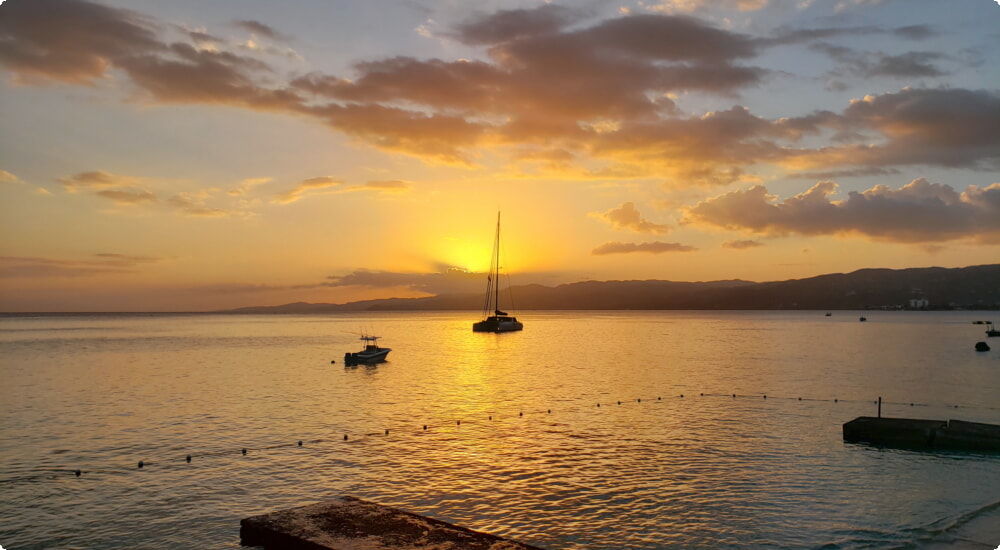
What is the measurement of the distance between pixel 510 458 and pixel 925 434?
22.5m

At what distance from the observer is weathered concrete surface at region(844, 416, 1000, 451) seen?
3400 cm

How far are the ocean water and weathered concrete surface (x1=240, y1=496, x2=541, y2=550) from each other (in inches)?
78.4

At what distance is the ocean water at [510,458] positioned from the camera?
22.9m

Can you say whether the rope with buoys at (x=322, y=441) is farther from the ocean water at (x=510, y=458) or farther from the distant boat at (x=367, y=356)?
the distant boat at (x=367, y=356)

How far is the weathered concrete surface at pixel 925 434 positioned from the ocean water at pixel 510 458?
1.10m

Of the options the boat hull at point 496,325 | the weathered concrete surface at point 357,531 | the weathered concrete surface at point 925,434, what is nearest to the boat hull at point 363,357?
the weathered concrete surface at point 925,434

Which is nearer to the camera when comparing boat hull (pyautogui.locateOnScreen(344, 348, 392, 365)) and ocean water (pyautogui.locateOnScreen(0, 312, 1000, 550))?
ocean water (pyautogui.locateOnScreen(0, 312, 1000, 550))

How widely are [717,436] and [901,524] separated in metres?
15.4

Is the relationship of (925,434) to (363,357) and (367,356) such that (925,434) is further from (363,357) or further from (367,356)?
(367,356)

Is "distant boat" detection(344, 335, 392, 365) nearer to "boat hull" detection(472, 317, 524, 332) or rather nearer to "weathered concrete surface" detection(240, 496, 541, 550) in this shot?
"weathered concrete surface" detection(240, 496, 541, 550)

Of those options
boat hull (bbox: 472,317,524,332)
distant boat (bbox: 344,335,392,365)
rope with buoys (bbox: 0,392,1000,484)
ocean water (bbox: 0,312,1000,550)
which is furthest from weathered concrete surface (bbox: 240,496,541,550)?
boat hull (bbox: 472,317,524,332)

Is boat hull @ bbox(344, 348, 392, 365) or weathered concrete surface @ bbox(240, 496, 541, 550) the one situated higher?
weathered concrete surface @ bbox(240, 496, 541, 550)

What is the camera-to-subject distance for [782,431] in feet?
131

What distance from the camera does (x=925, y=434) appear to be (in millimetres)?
35000
